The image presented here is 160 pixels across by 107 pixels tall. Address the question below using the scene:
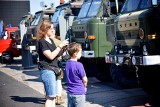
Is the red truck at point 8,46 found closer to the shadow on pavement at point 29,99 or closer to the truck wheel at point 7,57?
the truck wheel at point 7,57

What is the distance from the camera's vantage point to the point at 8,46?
18000 mm

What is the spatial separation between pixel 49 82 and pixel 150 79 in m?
2.43

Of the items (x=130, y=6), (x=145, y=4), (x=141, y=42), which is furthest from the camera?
(x=130, y=6)

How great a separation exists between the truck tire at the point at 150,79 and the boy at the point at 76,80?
2283 millimetres

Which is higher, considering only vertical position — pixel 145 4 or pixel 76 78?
pixel 145 4

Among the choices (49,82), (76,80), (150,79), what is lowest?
(150,79)

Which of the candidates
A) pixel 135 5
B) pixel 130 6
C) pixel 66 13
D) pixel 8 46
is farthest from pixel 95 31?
pixel 8 46

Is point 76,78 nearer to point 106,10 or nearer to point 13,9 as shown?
point 106,10

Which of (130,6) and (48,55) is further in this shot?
(130,6)

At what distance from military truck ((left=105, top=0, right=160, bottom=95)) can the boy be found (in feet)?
5.83

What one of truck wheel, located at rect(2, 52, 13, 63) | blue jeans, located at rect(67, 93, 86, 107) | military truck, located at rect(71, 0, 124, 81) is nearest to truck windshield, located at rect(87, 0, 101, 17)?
military truck, located at rect(71, 0, 124, 81)

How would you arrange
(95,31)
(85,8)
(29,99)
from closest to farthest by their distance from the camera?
(29,99)
(95,31)
(85,8)

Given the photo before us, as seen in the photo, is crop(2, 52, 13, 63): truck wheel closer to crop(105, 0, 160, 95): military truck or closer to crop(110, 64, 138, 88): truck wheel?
crop(110, 64, 138, 88): truck wheel

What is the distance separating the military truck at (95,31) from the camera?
8641 millimetres
